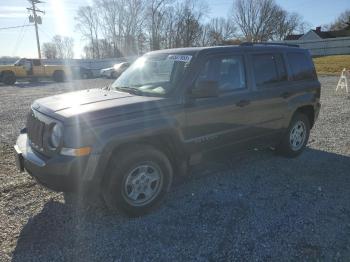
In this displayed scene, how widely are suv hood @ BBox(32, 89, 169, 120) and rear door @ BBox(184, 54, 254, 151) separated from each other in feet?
1.86

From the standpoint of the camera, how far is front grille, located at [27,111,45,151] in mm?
3742

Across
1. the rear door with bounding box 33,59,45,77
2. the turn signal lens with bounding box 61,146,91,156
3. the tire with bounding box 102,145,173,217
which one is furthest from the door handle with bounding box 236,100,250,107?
the rear door with bounding box 33,59,45,77

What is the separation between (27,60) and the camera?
88.5ft

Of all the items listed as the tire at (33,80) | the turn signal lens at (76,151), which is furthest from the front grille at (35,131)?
the tire at (33,80)

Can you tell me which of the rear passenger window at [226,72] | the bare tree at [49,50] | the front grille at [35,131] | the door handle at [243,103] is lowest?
the front grille at [35,131]

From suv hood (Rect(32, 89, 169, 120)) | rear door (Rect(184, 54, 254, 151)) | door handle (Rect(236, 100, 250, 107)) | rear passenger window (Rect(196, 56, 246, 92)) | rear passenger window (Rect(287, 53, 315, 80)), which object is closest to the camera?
suv hood (Rect(32, 89, 169, 120))

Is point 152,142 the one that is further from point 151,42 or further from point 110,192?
point 151,42

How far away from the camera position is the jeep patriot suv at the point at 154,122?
3.48 meters

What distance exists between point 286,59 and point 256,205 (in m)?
2.62

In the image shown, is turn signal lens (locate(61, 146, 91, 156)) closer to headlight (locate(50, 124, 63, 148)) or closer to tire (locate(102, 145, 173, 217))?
headlight (locate(50, 124, 63, 148))

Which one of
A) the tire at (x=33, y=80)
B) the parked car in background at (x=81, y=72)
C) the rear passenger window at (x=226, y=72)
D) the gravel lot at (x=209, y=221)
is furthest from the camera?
the parked car in background at (x=81, y=72)

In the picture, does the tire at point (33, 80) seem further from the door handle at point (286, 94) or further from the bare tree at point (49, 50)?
the bare tree at point (49, 50)

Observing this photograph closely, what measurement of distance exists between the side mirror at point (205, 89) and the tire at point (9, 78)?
25789 mm

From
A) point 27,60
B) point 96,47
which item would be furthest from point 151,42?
point 27,60
